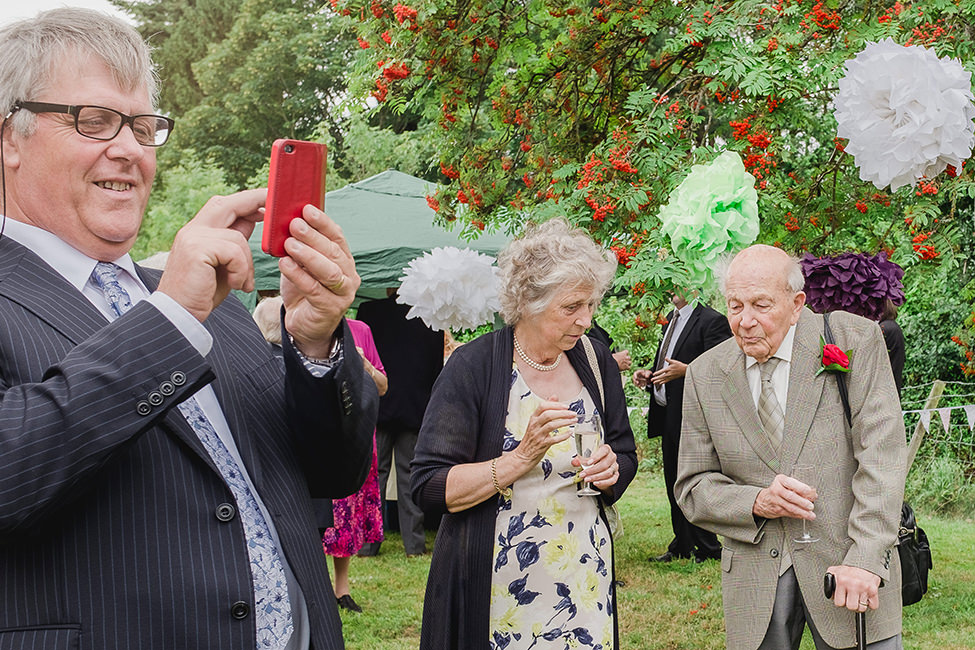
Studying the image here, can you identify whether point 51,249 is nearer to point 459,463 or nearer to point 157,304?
point 157,304

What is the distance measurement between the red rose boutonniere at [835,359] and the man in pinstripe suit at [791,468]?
1.5 inches

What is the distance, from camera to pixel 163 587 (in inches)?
59.7

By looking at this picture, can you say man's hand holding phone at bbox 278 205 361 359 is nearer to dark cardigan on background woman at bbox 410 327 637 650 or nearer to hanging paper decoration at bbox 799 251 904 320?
dark cardigan on background woman at bbox 410 327 637 650

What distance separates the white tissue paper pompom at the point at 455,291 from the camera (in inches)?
217

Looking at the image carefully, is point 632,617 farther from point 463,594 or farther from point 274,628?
point 274,628

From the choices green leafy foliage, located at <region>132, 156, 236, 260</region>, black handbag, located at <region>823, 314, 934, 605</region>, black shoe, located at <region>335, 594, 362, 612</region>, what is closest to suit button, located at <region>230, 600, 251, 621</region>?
black handbag, located at <region>823, 314, 934, 605</region>

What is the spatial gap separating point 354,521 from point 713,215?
3910 millimetres

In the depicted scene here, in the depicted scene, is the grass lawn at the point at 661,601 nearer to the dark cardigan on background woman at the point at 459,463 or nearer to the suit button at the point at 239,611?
the dark cardigan on background woman at the point at 459,463

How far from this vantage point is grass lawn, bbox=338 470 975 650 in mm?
5773

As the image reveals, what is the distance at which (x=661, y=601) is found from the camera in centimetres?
659

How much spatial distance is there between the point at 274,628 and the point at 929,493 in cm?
993

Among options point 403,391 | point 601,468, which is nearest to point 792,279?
point 601,468

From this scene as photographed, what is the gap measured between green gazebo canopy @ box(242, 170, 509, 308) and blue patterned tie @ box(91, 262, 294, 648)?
5586 mm

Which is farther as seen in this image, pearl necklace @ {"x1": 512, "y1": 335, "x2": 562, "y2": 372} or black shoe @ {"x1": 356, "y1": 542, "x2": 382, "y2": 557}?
black shoe @ {"x1": 356, "y1": 542, "x2": 382, "y2": 557}
